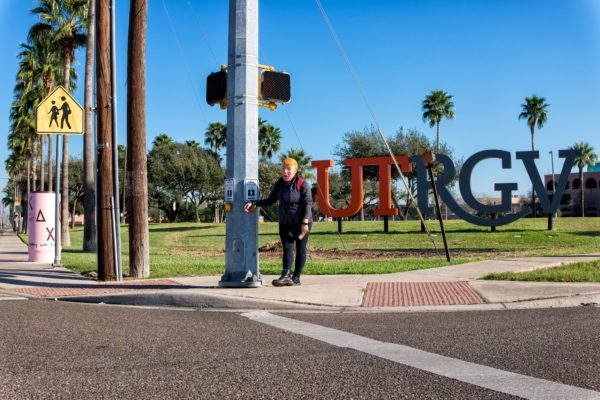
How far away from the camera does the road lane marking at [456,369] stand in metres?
3.58

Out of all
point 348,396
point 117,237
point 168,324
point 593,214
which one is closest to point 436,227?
point 117,237

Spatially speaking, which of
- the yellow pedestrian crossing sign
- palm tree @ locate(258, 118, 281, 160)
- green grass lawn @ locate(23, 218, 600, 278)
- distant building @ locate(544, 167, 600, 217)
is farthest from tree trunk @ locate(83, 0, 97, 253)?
distant building @ locate(544, 167, 600, 217)

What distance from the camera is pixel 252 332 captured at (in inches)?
224

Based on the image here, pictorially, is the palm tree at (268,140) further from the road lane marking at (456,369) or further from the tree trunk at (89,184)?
the road lane marking at (456,369)

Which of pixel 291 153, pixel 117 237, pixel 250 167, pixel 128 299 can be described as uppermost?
pixel 291 153

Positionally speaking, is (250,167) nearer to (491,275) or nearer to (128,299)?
(128,299)

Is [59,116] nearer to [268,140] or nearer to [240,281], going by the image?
[240,281]

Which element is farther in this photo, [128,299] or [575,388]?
[128,299]

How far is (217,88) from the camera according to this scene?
29.2ft

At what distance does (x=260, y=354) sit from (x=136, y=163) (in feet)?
23.4

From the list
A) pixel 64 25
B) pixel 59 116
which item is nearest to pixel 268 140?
pixel 64 25

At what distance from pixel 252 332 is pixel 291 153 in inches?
2197

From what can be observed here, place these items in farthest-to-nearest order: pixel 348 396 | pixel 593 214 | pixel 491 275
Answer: pixel 593 214 → pixel 491 275 → pixel 348 396

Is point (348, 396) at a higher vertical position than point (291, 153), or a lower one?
lower
